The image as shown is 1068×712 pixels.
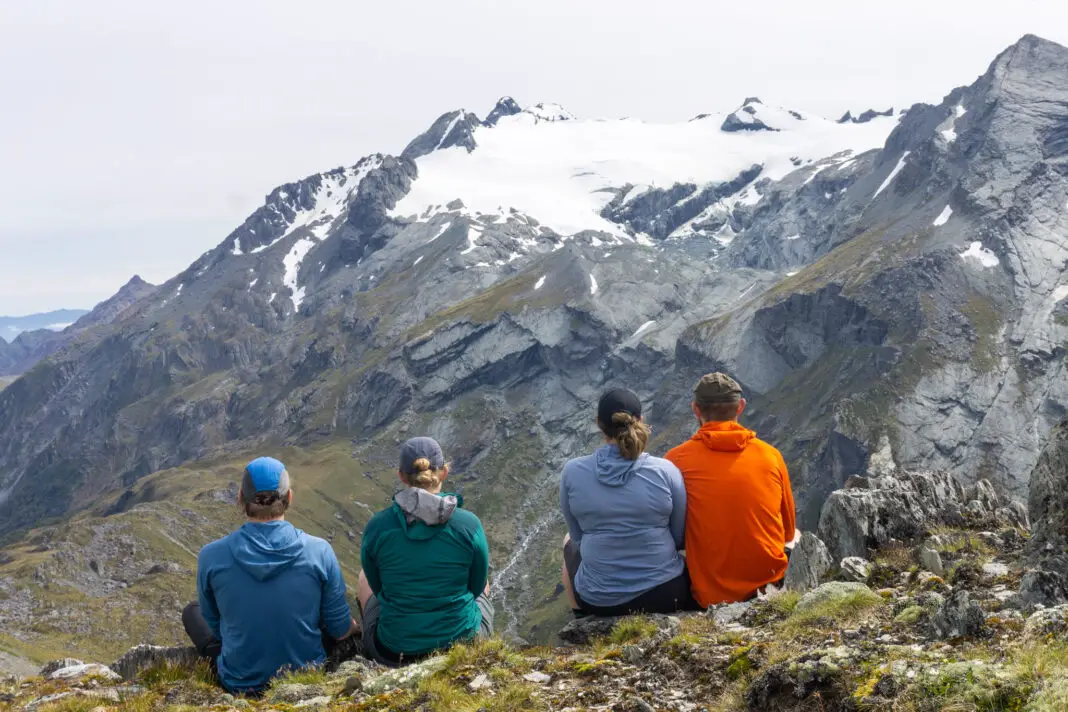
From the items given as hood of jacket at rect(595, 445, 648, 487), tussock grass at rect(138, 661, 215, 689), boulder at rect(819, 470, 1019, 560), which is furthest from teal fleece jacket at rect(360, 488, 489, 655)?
boulder at rect(819, 470, 1019, 560)

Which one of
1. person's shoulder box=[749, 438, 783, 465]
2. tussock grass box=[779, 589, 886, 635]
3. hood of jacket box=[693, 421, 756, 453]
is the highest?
hood of jacket box=[693, 421, 756, 453]

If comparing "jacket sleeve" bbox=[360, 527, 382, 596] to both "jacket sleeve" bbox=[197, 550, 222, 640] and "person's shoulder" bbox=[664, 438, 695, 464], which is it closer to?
"jacket sleeve" bbox=[197, 550, 222, 640]

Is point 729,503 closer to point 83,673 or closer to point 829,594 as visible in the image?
point 829,594

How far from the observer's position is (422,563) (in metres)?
11.2

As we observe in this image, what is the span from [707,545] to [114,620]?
629 ft

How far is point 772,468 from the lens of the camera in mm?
11875

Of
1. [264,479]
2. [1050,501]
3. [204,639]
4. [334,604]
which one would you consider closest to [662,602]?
[334,604]

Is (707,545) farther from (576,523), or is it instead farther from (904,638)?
(904,638)

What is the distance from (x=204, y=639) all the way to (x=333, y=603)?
2.39 m

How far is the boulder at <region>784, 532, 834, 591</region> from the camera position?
14.6 meters

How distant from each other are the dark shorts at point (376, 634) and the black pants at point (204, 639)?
0.65 metres

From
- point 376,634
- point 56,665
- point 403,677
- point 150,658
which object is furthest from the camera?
point 56,665

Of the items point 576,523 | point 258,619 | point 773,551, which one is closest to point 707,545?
point 773,551

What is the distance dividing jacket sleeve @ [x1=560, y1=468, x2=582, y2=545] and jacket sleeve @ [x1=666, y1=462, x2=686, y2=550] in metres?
1.52
